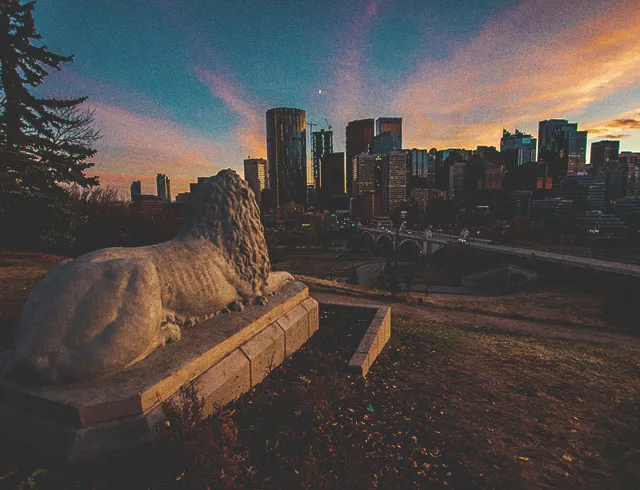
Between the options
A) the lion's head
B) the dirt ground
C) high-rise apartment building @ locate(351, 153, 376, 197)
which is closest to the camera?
the dirt ground

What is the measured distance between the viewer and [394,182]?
484 feet

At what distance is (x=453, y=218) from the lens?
90.4m

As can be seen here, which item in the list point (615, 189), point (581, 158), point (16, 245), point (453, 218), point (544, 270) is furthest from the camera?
point (581, 158)

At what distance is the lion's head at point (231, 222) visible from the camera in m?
4.85

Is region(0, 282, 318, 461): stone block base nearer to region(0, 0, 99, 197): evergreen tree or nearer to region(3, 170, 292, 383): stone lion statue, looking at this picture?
region(3, 170, 292, 383): stone lion statue

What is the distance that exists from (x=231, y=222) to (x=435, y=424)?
3.79m

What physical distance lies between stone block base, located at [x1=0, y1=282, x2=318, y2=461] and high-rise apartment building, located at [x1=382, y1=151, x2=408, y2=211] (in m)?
143

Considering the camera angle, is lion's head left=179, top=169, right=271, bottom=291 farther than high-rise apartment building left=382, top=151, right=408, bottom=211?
No

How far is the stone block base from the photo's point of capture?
2.69m

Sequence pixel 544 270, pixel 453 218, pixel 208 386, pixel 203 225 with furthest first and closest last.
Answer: pixel 453 218
pixel 544 270
pixel 203 225
pixel 208 386

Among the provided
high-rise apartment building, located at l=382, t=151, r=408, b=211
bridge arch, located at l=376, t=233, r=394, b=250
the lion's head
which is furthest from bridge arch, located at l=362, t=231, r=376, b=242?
the lion's head

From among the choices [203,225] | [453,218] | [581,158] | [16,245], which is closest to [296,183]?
[453,218]

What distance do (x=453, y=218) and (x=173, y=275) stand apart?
3737 inches

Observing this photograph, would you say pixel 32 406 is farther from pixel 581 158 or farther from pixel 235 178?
pixel 581 158
